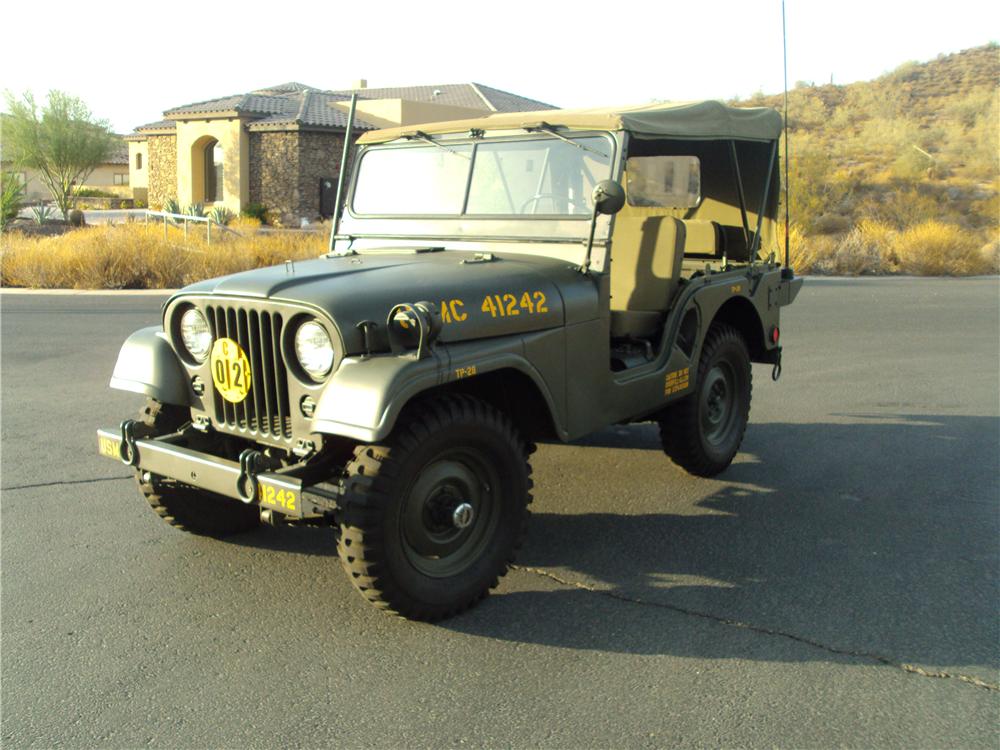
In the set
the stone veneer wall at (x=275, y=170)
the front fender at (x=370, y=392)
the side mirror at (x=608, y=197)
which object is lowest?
the front fender at (x=370, y=392)

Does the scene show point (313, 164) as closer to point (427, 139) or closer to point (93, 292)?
point (93, 292)

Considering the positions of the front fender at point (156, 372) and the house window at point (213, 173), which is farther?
the house window at point (213, 173)

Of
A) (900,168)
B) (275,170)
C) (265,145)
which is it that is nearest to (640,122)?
(275,170)

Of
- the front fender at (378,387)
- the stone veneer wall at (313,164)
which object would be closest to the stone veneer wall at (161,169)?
the stone veneer wall at (313,164)

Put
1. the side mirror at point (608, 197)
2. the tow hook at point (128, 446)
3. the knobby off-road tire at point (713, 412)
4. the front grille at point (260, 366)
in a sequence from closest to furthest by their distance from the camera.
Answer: the front grille at point (260, 366)
the tow hook at point (128, 446)
the side mirror at point (608, 197)
the knobby off-road tire at point (713, 412)

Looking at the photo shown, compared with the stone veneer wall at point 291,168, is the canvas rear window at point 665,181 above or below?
below

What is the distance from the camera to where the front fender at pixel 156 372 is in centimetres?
409

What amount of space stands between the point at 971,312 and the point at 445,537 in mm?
12394

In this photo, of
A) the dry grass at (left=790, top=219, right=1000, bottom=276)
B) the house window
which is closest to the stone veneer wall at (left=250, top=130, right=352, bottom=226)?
the house window

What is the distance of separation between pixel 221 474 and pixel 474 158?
2285 mm

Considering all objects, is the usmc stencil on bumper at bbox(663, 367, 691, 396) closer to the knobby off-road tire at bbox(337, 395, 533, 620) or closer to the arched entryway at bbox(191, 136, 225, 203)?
the knobby off-road tire at bbox(337, 395, 533, 620)

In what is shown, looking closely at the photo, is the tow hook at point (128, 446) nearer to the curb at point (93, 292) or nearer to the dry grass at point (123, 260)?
the curb at point (93, 292)

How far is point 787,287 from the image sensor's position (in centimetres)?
654

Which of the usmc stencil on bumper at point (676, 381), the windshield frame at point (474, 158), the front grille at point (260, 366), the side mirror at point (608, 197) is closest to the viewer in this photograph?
the front grille at point (260, 366)
